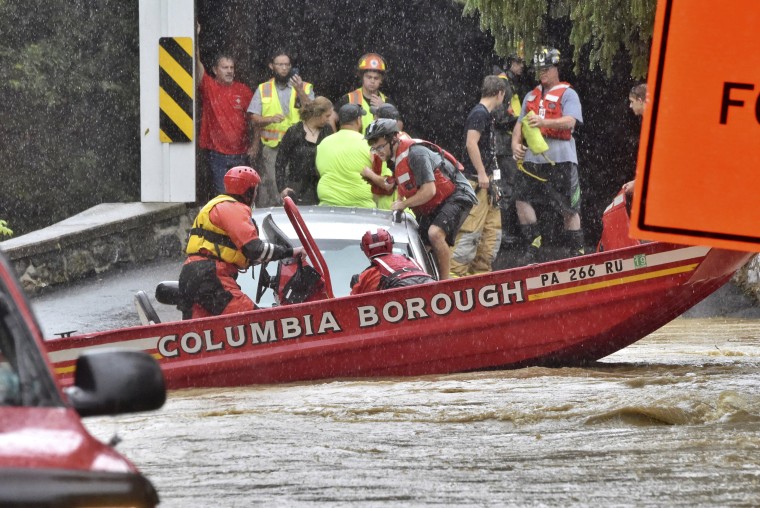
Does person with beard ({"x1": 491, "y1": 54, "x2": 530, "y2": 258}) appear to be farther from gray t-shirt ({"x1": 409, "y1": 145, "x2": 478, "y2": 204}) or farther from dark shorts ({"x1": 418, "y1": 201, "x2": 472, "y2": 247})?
gray t-shirt ({"x1": 409, "y1": 145, "x2": 478, "y2": 204})

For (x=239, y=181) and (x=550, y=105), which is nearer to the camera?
(x=239, y=181)

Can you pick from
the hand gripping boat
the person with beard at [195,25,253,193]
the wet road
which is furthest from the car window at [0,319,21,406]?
the person with beard at [195,25,253,193]

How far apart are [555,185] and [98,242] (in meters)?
4.34

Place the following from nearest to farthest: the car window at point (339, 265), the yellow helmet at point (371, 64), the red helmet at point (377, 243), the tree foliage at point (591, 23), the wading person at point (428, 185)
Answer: the tree foliage at point (591, 23) → the red helmet at point (377, 243) → the car window at point (339, 265) → the wading person at point (428, 185) → the yellow helmet at point (371, 64)

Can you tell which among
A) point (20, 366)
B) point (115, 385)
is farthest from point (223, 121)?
point (115, 385)

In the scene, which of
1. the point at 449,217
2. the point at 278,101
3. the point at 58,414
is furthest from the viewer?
the point at 278,101

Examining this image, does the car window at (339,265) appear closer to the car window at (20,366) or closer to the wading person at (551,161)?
the wading person at (551,161)

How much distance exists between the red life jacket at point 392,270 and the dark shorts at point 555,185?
14.1 feet

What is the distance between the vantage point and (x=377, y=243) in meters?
11.0

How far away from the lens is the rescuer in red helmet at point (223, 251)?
37.5ft

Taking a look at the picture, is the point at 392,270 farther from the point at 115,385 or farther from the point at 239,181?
the point at 115,385

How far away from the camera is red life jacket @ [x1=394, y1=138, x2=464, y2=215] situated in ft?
44.2

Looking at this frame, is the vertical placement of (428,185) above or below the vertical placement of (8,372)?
below

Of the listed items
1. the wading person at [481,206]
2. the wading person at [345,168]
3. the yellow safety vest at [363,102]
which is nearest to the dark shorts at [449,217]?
the wading person at [345,168]
